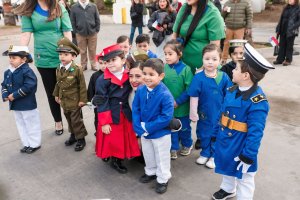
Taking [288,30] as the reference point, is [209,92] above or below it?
below

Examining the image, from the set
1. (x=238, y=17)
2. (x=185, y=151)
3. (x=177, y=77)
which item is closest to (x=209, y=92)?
(x=177, y=77)

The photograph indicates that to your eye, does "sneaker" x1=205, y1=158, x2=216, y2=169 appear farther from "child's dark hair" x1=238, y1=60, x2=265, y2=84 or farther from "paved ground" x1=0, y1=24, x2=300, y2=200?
"child's dark hair" x1=238, y1=60, x2=265, y2=84

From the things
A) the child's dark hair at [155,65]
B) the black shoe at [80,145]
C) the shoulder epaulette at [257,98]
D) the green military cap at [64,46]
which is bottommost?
the black shoe at [80,145]

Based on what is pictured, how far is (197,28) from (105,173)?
1953mm

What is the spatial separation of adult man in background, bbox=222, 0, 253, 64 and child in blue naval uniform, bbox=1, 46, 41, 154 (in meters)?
5.36

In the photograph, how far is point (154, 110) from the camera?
3145 mm

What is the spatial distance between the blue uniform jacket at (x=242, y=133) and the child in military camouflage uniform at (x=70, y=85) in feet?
6.14

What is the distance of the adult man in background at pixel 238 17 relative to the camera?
305 inches

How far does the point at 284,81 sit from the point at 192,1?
4.02m

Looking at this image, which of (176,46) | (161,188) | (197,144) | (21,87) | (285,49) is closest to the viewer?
(161,188)

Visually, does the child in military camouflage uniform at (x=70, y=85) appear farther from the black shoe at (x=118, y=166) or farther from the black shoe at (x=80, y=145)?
the black shoe at (x=118, y=166)

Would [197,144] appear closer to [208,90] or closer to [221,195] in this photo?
[208,90]

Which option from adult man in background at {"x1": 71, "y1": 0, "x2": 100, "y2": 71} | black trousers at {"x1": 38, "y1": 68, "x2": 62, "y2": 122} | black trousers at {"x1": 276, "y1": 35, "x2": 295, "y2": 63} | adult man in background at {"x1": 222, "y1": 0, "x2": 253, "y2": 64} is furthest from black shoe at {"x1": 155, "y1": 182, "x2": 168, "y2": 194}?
black trousers at {"x1": 276, "y1": 35, "x2": 295, "y2": 63}

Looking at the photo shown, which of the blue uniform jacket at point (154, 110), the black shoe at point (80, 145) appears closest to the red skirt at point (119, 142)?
the blue uniform jacket at point (154, 110)
